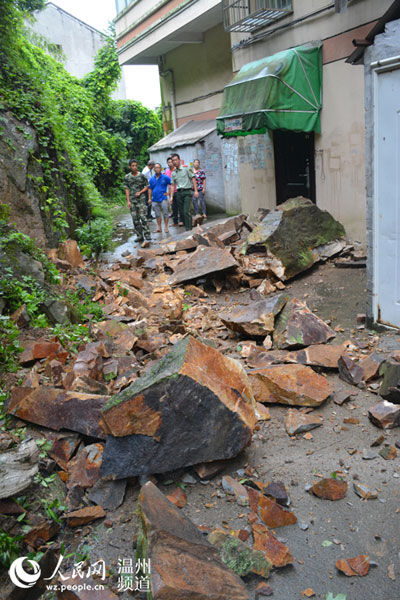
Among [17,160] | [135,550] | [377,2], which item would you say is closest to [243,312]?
[135,550]

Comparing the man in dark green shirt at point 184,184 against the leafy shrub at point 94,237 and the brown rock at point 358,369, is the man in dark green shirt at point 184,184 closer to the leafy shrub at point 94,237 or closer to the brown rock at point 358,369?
the leafy shrub at point 94,237

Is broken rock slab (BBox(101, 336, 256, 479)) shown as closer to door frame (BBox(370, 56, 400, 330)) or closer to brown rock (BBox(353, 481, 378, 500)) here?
brown rock (BBox(353, 481, 378, 500))

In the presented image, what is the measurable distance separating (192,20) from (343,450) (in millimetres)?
13492

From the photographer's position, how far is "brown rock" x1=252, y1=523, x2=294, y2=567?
261 cm

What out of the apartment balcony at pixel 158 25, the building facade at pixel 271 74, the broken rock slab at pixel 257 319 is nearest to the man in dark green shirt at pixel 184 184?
the building facade at pixel 271 74

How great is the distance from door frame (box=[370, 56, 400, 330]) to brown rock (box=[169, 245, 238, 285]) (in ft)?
9.34

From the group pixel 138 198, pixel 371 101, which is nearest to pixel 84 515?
pixel 371 101

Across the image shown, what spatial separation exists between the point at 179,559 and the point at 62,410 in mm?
1607

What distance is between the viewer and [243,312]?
589cm

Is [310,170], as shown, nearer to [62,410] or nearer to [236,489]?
[62,410]

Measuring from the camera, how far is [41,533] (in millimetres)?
2799

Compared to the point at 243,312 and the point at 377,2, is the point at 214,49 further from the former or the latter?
the point at 243,312

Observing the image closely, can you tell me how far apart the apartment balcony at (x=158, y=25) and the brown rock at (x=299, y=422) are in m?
11.9

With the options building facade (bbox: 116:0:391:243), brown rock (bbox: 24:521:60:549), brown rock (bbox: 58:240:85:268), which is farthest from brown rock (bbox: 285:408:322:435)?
building facade (bbox: 116:0:391:243)
